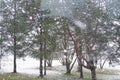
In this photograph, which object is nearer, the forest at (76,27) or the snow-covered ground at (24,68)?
the forest at (76,27)

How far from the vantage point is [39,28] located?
30484mm

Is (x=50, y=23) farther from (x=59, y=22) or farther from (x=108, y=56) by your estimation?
(x=108, y=56)

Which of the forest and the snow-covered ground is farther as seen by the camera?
the snow-covered ground

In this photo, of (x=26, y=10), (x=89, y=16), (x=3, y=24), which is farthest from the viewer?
(x=3, y=24)

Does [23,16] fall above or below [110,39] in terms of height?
above

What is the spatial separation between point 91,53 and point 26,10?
8898mm

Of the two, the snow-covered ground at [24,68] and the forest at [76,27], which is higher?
the forest at [76,27]

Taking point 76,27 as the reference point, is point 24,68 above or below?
below

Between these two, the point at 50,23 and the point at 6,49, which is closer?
the point at 50,23

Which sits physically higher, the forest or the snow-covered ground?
the forest

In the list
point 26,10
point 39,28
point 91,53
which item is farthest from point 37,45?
point 91,53

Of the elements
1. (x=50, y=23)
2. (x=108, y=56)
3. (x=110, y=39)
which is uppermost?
(x=50, y=23)

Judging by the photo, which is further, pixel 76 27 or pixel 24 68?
pixel 24 68

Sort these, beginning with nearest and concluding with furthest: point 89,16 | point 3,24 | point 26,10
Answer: point 89,16 → point 26,10 → point 3,24
